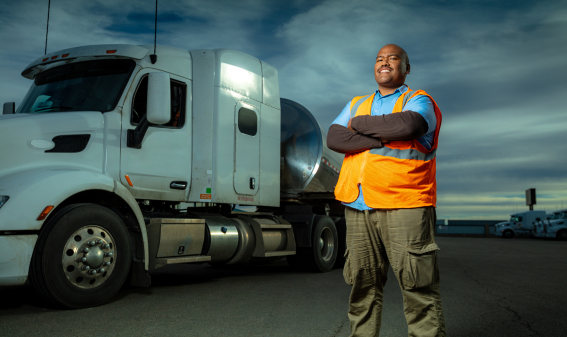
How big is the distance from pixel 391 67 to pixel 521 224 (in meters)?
37.5

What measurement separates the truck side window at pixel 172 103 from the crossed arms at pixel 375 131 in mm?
3792

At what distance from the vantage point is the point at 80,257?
514 cm

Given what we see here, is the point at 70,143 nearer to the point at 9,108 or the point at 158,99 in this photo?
the point at 158,99

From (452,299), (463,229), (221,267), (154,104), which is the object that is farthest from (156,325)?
(463,229)

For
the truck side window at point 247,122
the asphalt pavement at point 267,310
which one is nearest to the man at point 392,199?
the asphalt pavement at point 267,310

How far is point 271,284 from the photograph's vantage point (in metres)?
7.52

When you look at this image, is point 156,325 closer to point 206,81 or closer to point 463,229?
point 206,81

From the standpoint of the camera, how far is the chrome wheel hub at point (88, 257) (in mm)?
5082

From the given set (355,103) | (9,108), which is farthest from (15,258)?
(355,103)

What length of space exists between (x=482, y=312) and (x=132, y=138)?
4467mm

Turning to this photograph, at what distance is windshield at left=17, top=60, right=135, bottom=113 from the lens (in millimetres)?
6021

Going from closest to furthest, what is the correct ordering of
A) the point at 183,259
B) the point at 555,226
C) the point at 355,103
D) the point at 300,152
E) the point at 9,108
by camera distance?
the point at 355,103, the point at 183,259, the point at 9,108, the point at 300,152, the point at 555,226

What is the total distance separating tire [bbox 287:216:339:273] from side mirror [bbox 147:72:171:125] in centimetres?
450

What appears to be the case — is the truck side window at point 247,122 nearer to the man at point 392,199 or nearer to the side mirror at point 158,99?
the side mirror at point 158,99
